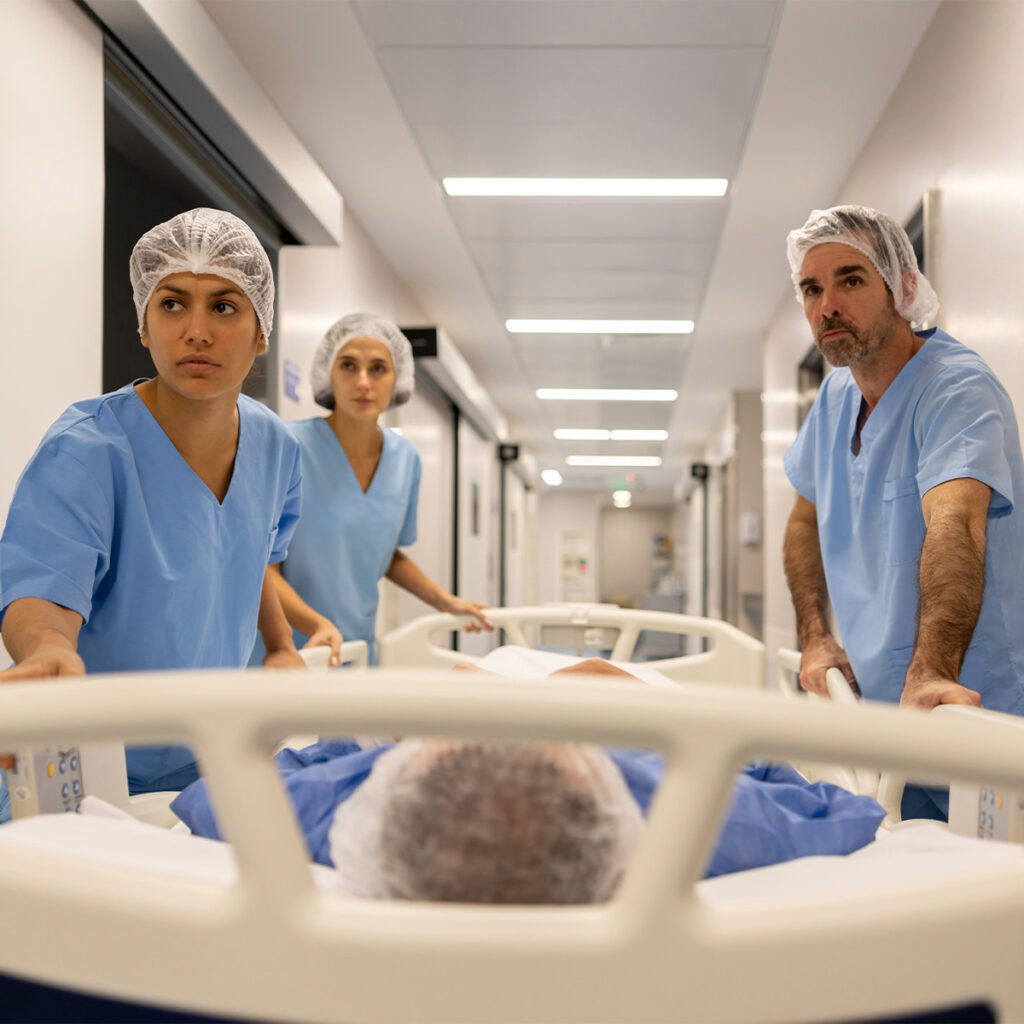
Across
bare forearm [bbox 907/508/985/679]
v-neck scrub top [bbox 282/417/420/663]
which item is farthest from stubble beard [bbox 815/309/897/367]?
v-neck scrub top [bbox 282/417/420/663]

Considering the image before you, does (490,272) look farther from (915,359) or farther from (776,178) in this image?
(915,359)

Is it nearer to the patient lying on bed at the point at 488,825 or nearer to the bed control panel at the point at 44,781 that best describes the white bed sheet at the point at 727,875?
the patient lying on bed at the point at 488,825

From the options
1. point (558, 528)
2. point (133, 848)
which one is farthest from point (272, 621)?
point (558, 528)

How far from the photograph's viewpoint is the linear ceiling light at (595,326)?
5902 mm

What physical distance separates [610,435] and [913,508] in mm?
8918

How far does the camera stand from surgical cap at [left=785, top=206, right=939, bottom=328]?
1.89 metres

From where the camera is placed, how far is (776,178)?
152 inches

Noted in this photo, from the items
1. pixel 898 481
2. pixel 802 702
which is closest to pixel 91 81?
pixel 898 481

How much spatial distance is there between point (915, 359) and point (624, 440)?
921 centimetres

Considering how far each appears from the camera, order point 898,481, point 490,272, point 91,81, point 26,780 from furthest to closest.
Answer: point 490,272, point 91,81, point 898,481, point 26,780

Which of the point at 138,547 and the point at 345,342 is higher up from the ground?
the point at 345,342

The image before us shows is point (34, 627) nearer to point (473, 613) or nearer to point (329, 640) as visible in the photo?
point (329, 640)

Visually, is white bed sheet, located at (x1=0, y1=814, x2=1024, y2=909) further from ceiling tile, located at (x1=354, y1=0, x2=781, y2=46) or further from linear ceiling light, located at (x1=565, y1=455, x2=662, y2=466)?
linear ceiling light, located at (x1=565, y1=455, x2=662, y2=466)

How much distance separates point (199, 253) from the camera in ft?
5.14
